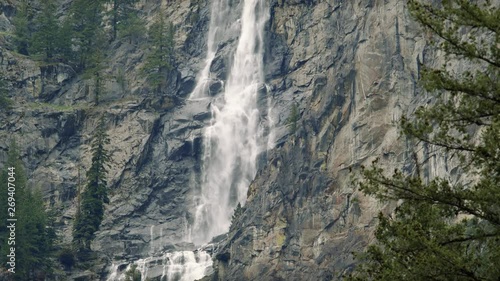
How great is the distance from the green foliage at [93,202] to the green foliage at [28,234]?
2.23m

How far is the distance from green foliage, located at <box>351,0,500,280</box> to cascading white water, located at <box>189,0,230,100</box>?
227ft

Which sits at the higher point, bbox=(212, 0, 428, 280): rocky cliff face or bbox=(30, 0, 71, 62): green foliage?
bbox=(30, 0, 71, 62): green foliage

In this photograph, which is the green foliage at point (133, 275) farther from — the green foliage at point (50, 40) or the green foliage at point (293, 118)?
the green foliage at point (50, 40)

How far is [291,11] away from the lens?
290ft

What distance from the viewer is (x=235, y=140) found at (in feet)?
279

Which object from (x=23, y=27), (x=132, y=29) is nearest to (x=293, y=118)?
(x=132, y=29)

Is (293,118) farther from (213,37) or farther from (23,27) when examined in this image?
(23,27)

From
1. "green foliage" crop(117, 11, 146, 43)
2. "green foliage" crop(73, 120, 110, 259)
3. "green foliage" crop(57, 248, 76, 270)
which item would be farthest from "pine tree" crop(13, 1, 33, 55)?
"green foliage" crop(57, 248, 76, 270)

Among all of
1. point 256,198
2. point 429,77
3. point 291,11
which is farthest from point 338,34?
point 429,77

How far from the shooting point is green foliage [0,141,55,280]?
7138cm

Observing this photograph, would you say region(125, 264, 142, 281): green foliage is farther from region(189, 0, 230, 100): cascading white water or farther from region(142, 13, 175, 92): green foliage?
region(189, 0, 230, 100): cascading white water

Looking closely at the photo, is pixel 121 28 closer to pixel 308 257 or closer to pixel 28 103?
pixel 28 103

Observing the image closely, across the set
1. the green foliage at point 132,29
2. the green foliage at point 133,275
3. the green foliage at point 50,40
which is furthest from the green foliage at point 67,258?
the green foliage at point 132,29

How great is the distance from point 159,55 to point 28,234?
988 inches
